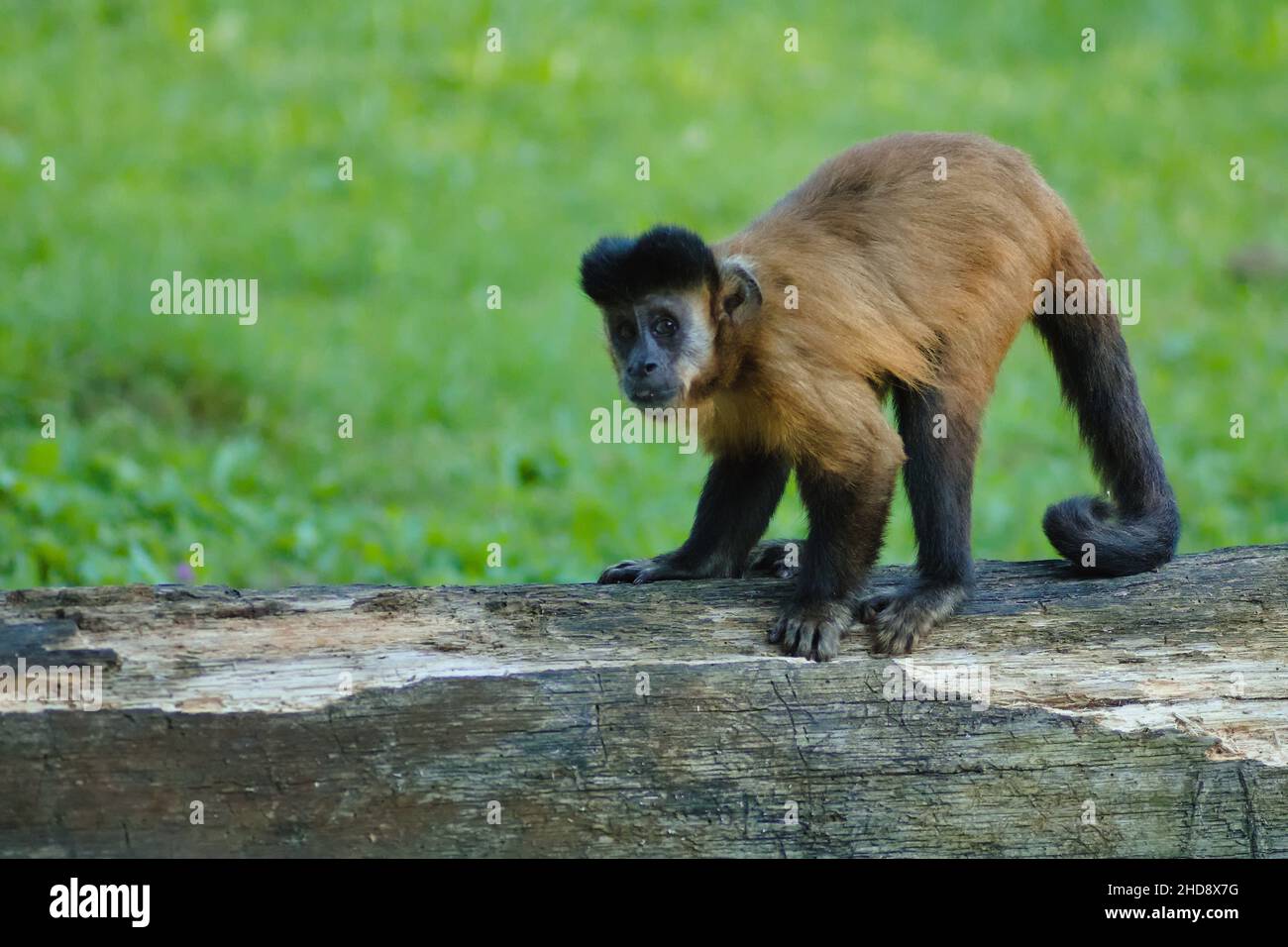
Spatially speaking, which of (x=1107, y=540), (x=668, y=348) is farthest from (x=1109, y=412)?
(x=668, y=348)

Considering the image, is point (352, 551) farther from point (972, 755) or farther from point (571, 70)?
point (571, 70)

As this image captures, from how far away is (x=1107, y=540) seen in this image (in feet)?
18.6

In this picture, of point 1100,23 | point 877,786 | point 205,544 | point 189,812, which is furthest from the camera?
point 1100,23

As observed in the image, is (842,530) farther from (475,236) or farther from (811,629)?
(475,236)

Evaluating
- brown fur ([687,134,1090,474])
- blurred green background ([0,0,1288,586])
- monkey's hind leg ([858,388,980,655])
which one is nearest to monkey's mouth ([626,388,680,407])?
brown fur ([687,134,1090,474])

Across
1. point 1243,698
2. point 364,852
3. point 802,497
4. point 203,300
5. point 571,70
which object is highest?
point 571,70

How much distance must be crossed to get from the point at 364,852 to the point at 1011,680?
2098 millimetres

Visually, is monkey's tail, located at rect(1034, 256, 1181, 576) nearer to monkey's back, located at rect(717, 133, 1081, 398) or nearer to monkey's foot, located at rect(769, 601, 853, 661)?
monkey's back, located at rect(717, 133, 1081, 398)

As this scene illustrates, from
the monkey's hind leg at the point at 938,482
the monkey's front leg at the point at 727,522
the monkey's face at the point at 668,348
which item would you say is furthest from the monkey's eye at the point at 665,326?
the monkey's hind leg at the point at 938,482

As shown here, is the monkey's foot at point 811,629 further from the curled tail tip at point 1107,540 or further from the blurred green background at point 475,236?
the blurred green background at point 475,236

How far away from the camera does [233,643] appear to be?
474 centimetres

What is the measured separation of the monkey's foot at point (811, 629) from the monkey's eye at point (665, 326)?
1241mm

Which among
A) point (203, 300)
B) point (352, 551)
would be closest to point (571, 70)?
point (203, 300)

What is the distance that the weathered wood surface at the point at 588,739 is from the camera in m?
4.44
